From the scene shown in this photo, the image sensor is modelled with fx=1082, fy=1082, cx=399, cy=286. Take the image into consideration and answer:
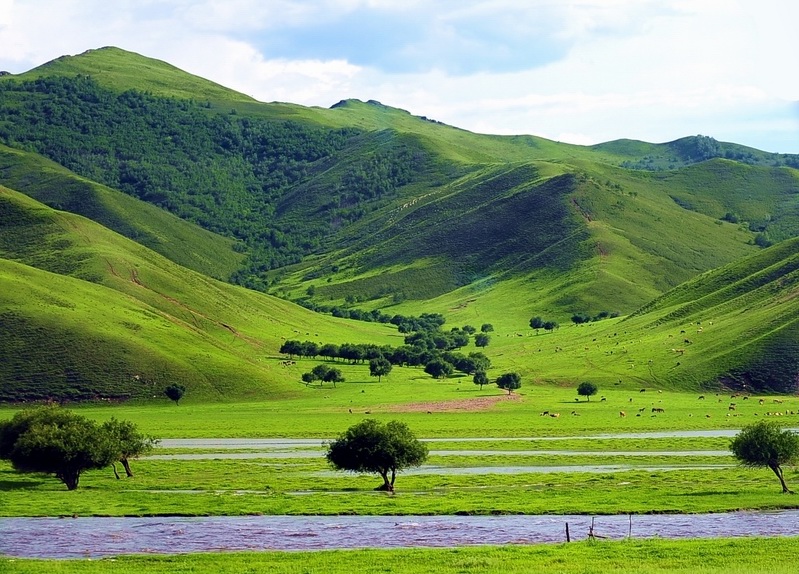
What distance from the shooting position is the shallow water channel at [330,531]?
6962 cm

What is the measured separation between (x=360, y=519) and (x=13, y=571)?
1053 inches

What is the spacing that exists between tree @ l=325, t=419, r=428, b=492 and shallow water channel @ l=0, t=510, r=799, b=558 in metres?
13.9

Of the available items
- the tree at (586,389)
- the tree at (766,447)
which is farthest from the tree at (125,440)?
the tree at (586,389)

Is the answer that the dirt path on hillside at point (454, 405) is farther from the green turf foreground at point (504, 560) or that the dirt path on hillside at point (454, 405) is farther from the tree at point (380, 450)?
the green turf foreground at point (504, 560)

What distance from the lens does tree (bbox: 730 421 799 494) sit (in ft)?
290

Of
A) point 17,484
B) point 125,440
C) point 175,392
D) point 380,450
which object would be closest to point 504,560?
point 380,450

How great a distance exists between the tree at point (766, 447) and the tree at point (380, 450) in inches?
1067

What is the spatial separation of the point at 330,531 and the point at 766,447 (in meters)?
37.5

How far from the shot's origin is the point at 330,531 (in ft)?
247

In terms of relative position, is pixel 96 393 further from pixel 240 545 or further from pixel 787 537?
pixel 787 537

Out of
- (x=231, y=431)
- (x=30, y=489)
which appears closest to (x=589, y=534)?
(x=30, y=489)

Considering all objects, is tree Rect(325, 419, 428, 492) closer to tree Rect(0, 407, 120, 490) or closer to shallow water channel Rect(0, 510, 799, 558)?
shallow water channel Rect(0, 510, 799, 558)

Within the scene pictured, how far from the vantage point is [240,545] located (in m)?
70.4

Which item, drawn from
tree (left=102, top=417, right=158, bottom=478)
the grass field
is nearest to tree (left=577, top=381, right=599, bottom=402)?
the grass field
